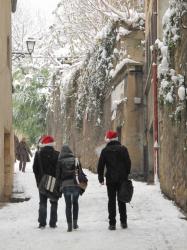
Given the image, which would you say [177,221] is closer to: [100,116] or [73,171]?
[73,171]

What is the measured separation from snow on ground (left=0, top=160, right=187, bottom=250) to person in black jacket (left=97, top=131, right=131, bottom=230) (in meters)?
0.29

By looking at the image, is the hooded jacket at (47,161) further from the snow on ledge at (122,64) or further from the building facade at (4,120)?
the snow on ledge at (122,64)

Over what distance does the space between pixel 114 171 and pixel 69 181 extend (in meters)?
0.78

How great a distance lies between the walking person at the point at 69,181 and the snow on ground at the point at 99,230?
0.34 m

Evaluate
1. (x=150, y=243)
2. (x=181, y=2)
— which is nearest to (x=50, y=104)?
(x=181, y=2)

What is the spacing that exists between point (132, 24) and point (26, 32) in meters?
23.8

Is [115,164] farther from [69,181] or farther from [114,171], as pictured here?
[69,181]

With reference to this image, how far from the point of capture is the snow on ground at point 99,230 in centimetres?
833

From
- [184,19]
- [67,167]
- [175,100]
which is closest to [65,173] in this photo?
[67,167]

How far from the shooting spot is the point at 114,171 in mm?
9867

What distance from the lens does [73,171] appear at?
10.1 meters

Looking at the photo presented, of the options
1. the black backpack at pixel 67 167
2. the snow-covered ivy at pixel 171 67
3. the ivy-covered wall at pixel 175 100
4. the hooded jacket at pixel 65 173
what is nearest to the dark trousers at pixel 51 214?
the hooded jacket at pixel 65 173

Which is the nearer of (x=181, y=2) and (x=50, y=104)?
(x=181, y=2)

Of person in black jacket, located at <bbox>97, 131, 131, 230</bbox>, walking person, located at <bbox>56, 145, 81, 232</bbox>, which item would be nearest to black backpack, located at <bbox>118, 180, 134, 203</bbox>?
person in black jacket, located at <bbox>97, 131, 131, 230</bbox>
